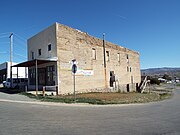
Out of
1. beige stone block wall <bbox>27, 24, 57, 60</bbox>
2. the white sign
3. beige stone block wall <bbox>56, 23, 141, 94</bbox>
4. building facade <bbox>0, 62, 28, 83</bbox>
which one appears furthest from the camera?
building facade <bbox>0, 62, 28, 83</bbox>

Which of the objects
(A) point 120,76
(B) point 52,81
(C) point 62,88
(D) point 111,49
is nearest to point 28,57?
(B) point 52,81

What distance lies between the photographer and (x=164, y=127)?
7.82 meters

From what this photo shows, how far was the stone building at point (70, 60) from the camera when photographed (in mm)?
24078

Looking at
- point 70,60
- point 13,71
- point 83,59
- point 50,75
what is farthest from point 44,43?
point 13,71

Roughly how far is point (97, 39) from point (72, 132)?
25654 millimetres

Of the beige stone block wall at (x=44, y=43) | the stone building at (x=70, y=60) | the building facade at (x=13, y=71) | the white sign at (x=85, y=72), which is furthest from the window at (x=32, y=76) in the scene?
the building facade at (x=13, y=71)

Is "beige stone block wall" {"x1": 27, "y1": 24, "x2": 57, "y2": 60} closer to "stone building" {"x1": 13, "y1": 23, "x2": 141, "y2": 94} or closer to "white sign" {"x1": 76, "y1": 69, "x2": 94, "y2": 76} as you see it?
"stone building" {"x1": 13, "y1": 23, "x2": 141, "y2": 94}

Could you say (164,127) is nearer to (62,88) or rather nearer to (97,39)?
(62,88)

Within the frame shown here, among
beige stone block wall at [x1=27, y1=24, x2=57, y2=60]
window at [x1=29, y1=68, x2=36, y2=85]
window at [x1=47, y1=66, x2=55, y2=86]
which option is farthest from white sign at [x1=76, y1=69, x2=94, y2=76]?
window at [x1=29, y1=68, x2=36, y2=85]

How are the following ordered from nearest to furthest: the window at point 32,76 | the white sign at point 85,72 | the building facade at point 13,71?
1. the white sign at point 85,72
2. the window at point 32,76
3. the building facade at point 13,71

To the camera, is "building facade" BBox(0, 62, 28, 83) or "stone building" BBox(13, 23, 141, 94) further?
"building facade" BBox(0, 62, 28, 83)

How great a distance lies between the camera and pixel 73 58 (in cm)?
2600

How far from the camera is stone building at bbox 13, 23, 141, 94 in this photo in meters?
24.1

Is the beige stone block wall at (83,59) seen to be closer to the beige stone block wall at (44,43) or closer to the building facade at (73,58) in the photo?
the building facade at (73,58)
